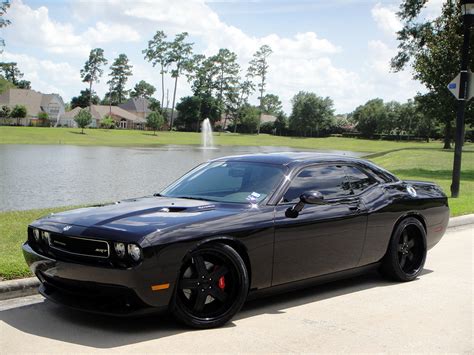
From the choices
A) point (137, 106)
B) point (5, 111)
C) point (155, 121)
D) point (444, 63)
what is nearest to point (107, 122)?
point (155, 121)

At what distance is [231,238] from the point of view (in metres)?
5.03

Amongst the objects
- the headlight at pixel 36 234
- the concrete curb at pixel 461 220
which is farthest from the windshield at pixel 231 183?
the concrete curb at pixel 461 220

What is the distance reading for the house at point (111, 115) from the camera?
128m

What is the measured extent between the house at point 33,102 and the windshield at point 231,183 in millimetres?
110299

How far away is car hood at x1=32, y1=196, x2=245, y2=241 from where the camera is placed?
4.64 meters

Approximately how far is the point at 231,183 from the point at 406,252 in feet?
7.74

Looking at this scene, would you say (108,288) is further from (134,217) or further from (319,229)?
(319,229)

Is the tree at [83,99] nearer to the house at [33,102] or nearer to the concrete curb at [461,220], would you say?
the house at [33,102]

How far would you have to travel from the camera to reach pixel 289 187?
579 cm

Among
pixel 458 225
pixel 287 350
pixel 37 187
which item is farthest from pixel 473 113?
pixel 287 350

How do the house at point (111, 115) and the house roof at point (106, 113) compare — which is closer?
the house at point (111, 115)

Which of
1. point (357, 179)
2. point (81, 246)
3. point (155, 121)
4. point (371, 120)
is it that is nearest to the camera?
point (81, 246)

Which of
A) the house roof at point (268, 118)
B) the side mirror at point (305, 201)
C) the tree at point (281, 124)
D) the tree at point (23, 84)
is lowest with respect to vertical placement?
the side mirror at point (305, 201)

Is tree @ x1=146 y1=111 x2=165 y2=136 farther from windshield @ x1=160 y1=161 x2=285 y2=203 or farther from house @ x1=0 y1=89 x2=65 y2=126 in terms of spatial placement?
windshield @ x1=160 y1=161 x2=285 y2=203
